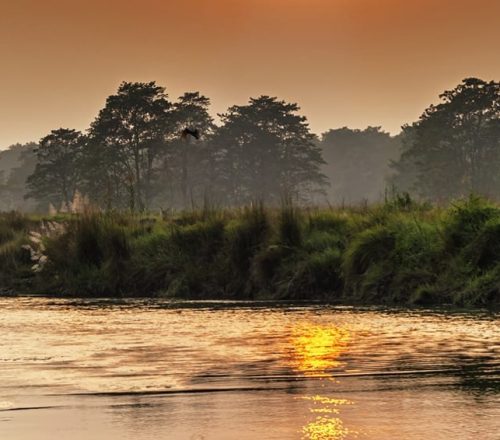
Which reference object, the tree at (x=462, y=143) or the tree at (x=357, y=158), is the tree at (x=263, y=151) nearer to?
the tree at (x=462, y=143)

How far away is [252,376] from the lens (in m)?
8.41

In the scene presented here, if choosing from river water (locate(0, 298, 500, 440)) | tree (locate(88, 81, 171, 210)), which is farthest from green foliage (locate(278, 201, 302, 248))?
tree (locate(88, 81, 171, 210))

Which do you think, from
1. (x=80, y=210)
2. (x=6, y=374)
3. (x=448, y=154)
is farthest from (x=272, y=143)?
(x=6, y=374)

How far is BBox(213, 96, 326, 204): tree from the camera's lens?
100938mm

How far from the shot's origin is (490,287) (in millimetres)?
14820

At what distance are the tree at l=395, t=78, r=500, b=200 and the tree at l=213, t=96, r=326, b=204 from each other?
11744 millimetres

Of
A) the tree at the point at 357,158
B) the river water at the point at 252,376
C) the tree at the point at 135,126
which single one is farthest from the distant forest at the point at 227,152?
the river water at the point at 252,376

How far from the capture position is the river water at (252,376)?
6.44 metres

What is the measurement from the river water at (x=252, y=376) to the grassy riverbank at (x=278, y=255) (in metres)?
2.26

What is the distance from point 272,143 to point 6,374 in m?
94.8

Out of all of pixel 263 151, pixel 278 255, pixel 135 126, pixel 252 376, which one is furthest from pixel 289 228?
pixel 263 151

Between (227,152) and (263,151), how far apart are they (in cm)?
372

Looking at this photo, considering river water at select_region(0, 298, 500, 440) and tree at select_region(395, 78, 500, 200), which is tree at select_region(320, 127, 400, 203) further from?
river water at select_region(0, 298, 500, 440)

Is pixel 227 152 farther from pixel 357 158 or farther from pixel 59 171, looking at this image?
pixel 357 158
